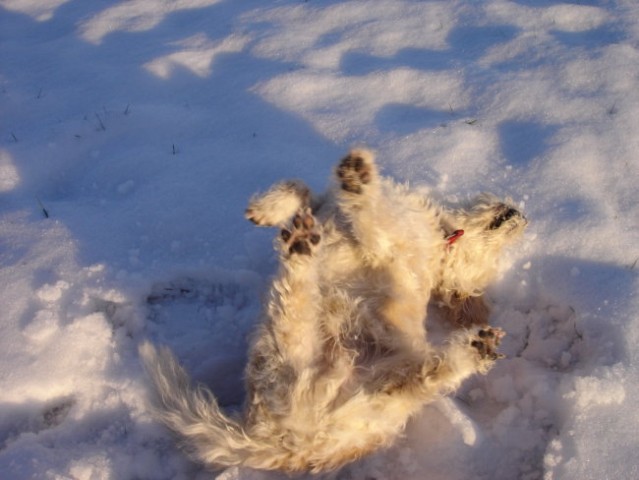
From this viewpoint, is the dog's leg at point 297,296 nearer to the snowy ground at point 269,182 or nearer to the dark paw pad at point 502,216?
the snowy ground at point 269,182

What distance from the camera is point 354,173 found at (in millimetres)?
2373

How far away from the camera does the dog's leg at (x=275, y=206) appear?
2.41 metres

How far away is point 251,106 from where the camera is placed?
407 cm

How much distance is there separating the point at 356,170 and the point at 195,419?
1310 mm

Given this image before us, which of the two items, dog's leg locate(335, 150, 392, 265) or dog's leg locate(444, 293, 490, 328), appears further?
dog's leg locate(444, 293, 490, 328)

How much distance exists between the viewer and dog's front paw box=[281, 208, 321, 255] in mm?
2275

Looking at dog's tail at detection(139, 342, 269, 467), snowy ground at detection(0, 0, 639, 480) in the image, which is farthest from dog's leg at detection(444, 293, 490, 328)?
dog's tail at detection(139, 342, 269, 467)

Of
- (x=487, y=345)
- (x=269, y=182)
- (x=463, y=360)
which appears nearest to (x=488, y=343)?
(x=487, y=345)

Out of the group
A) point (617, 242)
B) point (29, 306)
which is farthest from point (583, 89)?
point (29, 306)

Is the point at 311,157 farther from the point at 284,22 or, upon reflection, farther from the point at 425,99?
the point at 284,22

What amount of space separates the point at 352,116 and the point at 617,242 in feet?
6.30

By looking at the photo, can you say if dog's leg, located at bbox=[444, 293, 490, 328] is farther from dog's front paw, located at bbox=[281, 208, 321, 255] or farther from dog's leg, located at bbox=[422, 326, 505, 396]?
dog's front paw, located at bbox=[281, 208, 321, 255]

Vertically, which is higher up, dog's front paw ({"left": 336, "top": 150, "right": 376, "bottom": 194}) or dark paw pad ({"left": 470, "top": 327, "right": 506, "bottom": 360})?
dog's front paw ({"left": 336, "top": 150, "right": 376, "bottom": 194})

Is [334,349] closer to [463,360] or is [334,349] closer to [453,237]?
[463,360]
